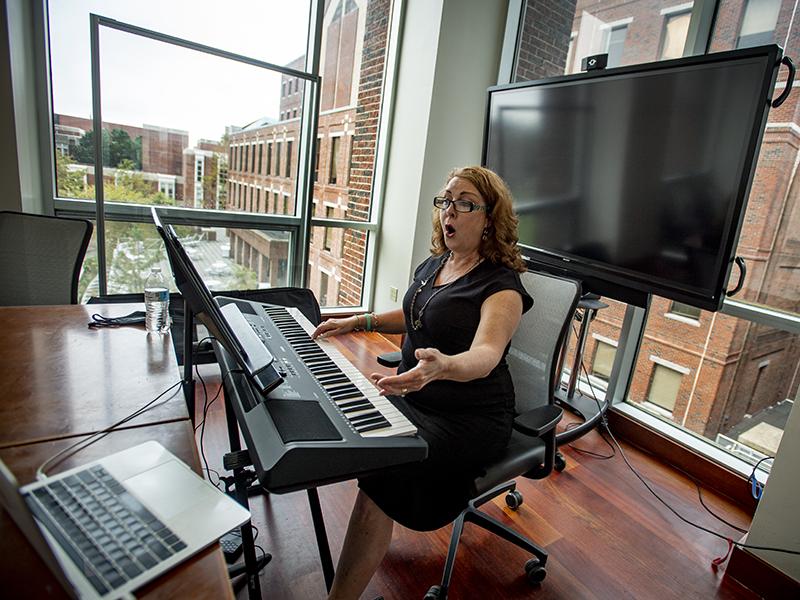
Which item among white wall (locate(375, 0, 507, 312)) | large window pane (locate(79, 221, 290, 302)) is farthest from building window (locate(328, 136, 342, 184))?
large window pane (locate(79, 221, 290, 302))

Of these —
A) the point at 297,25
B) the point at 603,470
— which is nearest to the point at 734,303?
the point at 603,470

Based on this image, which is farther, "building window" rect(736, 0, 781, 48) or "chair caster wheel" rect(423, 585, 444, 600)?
"building window" rect(736, 0, 781, 48)

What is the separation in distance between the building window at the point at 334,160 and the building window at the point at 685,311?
274 centimetres

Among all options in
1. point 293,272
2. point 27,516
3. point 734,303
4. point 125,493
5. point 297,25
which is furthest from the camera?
point 293,272

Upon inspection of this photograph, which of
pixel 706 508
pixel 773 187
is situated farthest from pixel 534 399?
pixel 773 187

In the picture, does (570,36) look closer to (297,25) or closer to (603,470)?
(297,25)

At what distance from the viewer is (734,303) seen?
90.0 inches

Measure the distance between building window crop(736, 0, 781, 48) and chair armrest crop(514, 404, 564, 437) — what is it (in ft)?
6.95

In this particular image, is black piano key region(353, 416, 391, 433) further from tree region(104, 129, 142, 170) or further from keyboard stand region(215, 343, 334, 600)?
tree region(104, 129, 142, 170)

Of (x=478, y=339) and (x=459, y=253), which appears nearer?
(x=478, y=339)

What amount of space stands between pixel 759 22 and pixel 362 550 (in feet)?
9.34

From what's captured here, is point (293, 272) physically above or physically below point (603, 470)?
above

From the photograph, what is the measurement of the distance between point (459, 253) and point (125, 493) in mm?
1222

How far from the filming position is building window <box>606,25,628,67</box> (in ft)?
9.01
